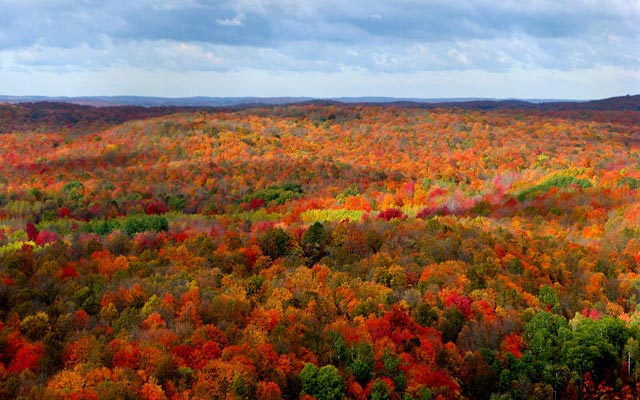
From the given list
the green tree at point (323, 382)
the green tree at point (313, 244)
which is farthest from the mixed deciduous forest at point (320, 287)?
the green tree at point (313, 244)

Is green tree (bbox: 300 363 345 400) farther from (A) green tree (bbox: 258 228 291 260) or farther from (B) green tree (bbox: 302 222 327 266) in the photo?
(A) green tree (bbox: 258 228 291 260)

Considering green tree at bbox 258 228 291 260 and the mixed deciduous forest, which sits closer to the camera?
the mixed deciduous forest

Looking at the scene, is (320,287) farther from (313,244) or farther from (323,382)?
(323,382)

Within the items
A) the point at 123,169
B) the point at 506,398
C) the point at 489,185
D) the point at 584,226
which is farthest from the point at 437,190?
the point at 506,398

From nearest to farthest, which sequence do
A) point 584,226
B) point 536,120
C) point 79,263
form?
point 79,263 → point 584,226 → point 536,120

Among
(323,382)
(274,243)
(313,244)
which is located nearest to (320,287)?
(313,244)

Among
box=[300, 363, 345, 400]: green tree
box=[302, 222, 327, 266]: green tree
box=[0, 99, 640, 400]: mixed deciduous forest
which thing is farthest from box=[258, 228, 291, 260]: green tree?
box=[300, 363, 345, 400]: green tree

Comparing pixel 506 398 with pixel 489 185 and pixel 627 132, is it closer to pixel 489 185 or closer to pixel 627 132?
pixel 489 185

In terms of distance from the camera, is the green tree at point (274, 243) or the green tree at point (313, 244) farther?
the green tree at point (313, 244)

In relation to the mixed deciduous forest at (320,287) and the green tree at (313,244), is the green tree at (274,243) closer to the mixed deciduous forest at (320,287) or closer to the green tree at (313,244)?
the mixed deciduous forest at (320,287)
